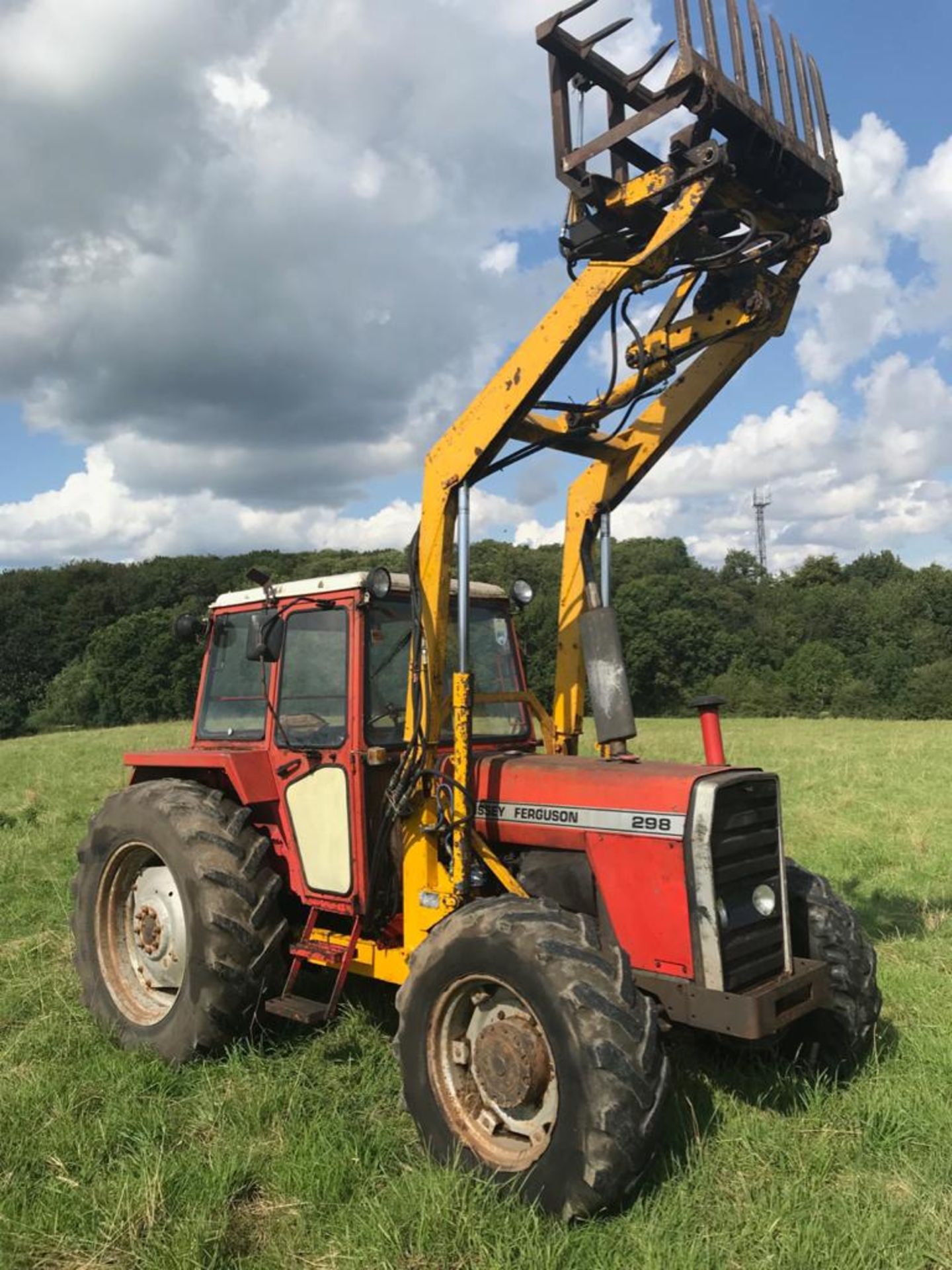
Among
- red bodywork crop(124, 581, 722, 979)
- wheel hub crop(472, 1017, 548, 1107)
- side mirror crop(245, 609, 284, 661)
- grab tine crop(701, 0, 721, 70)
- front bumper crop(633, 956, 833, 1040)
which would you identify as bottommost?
wheel hub crop(472, 1017, 548, 1107)

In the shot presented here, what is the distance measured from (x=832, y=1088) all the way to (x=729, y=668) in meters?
49.0

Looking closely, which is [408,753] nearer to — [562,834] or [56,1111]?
[562,834]

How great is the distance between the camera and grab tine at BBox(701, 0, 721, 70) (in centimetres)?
367

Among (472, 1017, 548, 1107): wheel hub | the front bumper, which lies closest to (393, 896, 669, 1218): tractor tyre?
(472, 1017, 548, 1107): wheel hub

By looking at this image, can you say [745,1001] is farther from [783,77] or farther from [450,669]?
[783,77]

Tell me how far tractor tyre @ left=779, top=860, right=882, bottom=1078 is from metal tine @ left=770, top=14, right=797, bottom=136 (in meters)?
3.32

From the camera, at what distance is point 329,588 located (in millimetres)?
4879

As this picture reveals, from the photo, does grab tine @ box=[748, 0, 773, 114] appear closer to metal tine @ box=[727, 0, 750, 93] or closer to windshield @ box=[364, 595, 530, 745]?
metal tine @ box=[727, 0, 750, 93]

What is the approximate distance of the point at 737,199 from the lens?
13.4 feet

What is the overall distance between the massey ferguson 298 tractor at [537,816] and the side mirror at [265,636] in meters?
0.03

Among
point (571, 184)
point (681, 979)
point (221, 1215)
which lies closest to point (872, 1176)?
point (681, 979)

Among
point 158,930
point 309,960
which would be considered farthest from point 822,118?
point 158,930

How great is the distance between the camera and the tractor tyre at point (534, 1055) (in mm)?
3146

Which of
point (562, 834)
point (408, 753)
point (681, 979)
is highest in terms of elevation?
point (408, 753)
